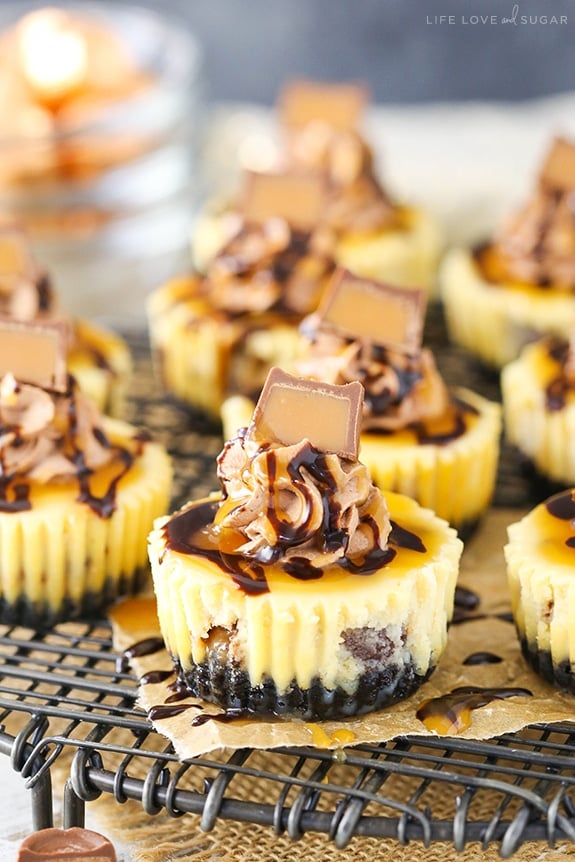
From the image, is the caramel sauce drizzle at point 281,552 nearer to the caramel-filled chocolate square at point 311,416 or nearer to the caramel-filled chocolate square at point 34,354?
the caramel-filled chocolate square at point 311,416

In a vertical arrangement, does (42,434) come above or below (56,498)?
above

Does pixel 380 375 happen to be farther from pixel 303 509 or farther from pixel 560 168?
pixel 560 168

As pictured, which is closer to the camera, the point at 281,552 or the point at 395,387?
the point at 281,552

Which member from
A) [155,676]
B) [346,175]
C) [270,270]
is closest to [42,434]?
[155,676]

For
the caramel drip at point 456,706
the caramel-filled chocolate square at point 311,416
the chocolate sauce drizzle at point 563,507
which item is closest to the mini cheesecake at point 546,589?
the chocolate sauce drizzle at point 563,507

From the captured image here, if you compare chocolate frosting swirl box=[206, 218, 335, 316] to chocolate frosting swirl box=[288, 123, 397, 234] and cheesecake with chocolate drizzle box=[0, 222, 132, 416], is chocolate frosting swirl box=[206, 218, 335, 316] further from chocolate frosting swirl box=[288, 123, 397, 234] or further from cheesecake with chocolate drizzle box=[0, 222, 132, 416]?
chocolate frosting swirl box=[288, 123, 397, 234]

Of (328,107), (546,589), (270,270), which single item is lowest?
(546,589)

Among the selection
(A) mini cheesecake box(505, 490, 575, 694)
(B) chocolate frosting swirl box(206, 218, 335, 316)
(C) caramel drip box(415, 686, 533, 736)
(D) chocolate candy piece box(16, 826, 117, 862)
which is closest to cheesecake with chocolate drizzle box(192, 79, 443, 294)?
(B) chocolate frosting swirl box(206, 218, 335, 316)

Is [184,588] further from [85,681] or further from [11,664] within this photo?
[11,664]

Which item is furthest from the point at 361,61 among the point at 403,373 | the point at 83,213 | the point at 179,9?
the point at 403,373
